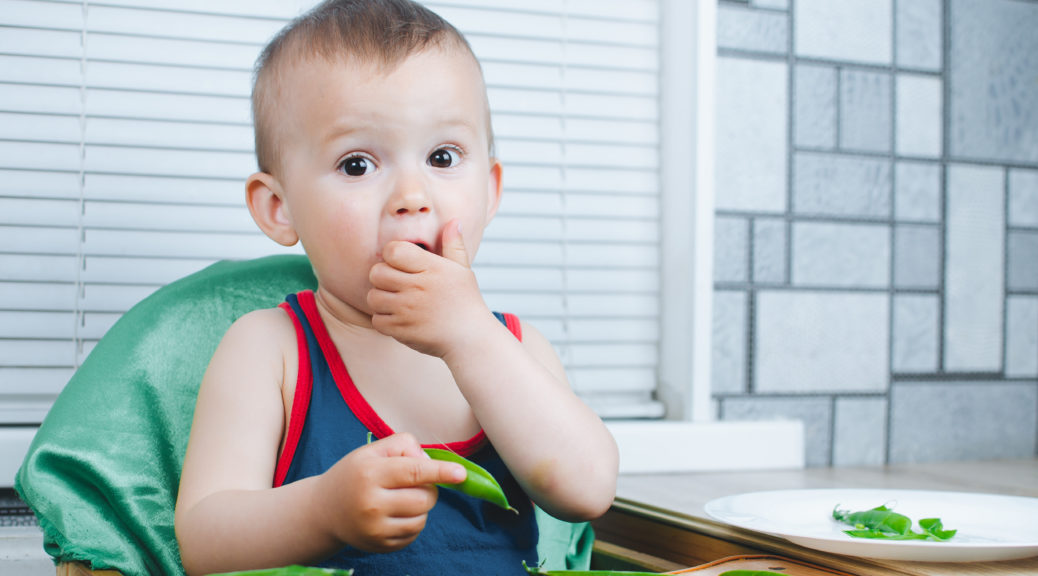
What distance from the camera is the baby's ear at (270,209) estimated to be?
3.20ft

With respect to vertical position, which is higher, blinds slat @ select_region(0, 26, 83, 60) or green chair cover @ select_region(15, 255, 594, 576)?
blinds slat @ select_region(0, 26, 83, 60)

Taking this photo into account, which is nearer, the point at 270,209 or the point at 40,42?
the point at 270,209

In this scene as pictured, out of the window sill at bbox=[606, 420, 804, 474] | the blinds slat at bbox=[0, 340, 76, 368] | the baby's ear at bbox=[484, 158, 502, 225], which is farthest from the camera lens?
the window sill at bbox=[606, 420, 804, 474]

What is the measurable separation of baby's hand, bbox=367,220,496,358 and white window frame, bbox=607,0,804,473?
82 cm

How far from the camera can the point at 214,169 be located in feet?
5.07

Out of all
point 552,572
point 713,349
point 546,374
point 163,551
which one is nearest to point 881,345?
point 713,349

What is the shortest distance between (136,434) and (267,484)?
26 centimetres

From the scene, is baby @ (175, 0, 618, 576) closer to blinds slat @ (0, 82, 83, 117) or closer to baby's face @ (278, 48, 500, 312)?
baby's face @ (278, 48, 500, 312)

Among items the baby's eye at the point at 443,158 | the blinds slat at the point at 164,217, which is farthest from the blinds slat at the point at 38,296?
the baby's eye at the point at 443,158

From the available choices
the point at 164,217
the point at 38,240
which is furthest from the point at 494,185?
the point at 38,240

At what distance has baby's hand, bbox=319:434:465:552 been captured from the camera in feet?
2.17

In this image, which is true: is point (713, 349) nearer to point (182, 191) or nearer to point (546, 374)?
point (546, 374)

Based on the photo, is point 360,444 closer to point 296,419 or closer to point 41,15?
point 296,419

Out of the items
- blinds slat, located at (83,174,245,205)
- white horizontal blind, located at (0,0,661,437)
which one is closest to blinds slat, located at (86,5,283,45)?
white horizontal blind, located at (0,0,661,437)
